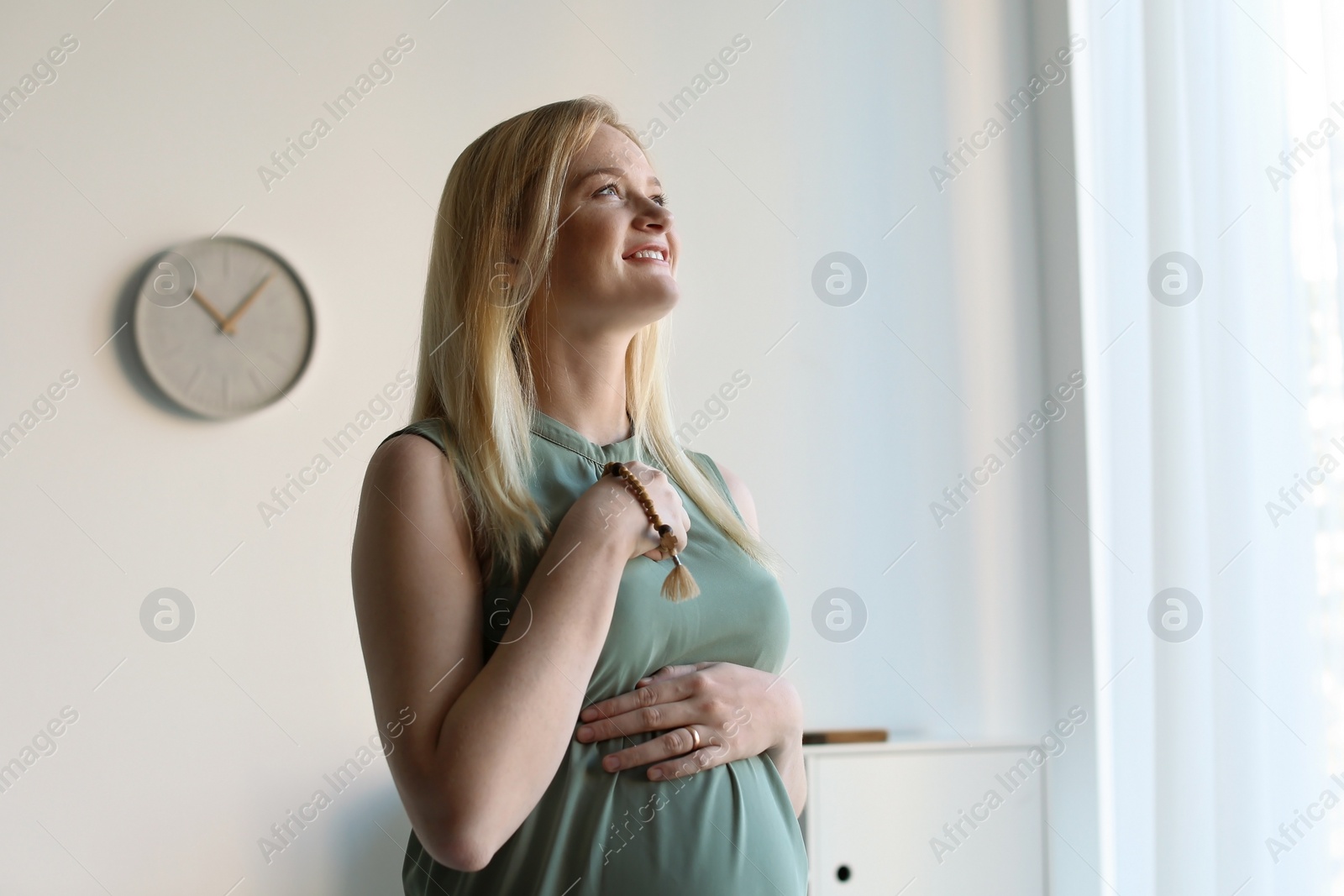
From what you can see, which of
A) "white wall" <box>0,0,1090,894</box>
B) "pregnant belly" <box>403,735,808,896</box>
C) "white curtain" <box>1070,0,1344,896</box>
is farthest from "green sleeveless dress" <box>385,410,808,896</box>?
"white wall" <box>0,0,1090,894</box>

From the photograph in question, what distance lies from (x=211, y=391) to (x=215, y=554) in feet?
1.16

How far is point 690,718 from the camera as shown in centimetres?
102

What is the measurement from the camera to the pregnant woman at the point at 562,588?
91cm

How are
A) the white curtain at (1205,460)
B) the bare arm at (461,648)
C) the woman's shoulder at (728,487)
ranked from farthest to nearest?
the white curtain at (1205,460), the woman's shoulder at (728,487), the bare arm at (461,648)

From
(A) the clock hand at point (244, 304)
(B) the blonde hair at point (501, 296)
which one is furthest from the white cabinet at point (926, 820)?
(A) the clock hand at point (244, 304)

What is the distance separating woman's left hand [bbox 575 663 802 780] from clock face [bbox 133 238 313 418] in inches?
63.7

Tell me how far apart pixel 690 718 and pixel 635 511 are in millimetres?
205

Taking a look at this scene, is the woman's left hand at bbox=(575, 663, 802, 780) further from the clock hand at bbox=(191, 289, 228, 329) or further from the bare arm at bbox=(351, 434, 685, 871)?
the clock hand at bbox=(191, 289, 228, 329)

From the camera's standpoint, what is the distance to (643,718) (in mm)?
1017

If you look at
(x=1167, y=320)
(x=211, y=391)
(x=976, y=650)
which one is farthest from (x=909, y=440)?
(x=211, y=391)

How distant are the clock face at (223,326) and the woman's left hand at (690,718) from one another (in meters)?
1.62

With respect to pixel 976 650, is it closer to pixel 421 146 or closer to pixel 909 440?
pixel 909 440

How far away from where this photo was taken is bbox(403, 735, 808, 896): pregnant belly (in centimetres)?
97

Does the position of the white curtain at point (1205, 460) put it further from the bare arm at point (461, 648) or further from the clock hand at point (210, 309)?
the clock hand at point (210, 309)
